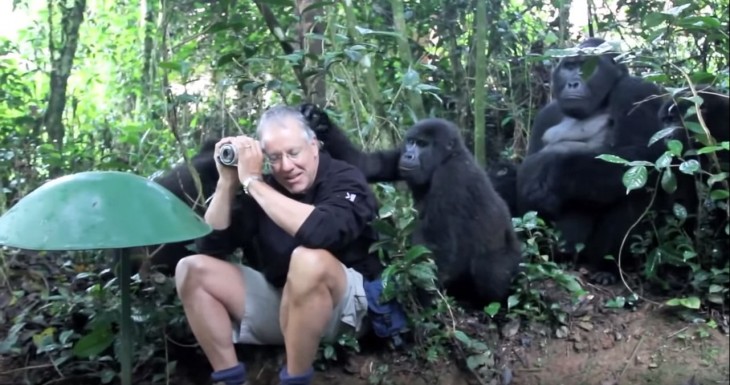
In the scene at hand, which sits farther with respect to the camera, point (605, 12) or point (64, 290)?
point (605, 12)

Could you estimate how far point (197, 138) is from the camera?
18.5ft

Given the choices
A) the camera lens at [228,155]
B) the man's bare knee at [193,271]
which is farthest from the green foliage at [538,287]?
the camera lens at [228,155]

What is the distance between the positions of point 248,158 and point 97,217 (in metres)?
0.75

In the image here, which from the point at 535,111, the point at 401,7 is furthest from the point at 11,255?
the point at 535,111

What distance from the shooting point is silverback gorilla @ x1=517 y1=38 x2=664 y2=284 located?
5012mm

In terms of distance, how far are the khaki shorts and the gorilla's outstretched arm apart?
86cm

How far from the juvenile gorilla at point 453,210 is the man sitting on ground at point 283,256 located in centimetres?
64

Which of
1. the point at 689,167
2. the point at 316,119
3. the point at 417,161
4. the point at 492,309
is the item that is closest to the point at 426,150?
the point at 417,161

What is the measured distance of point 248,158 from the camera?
3.33 m

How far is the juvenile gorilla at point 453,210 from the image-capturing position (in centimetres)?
439

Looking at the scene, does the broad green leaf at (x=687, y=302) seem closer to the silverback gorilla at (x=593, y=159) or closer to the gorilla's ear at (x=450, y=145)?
the silverback gorilla at (x=593, y=159)

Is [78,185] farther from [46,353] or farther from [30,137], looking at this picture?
[30,137]

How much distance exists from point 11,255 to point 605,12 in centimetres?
404

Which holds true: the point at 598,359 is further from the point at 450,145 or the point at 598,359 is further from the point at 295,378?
the point at 295,378
